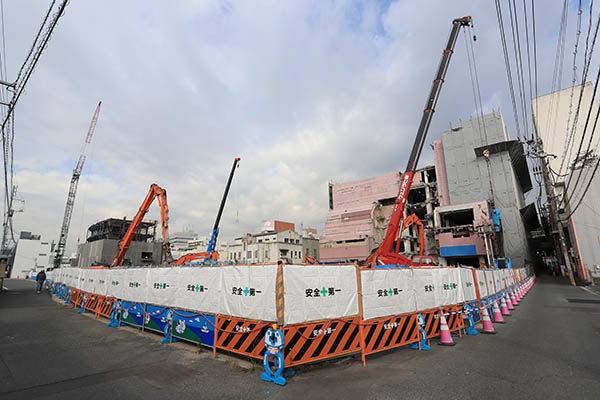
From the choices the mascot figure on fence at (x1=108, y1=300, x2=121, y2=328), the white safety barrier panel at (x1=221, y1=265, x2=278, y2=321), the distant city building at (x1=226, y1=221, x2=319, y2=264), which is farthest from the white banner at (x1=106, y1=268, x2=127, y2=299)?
the distant city building at (x1=226, y1=221, x2=319, y2=264)

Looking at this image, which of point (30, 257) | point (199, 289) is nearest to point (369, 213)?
point (199, 289)

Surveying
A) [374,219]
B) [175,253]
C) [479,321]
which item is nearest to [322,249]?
[374,219]

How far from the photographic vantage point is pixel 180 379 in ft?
18.6

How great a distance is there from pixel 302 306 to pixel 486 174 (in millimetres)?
62696

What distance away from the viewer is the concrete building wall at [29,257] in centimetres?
8775

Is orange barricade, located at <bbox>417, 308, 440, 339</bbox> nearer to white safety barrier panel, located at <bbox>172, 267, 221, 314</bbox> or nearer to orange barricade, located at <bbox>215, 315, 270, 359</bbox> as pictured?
orange barricade, located at <bbox>215, 315, 270, 359</bbox>

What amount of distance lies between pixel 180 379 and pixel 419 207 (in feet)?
227

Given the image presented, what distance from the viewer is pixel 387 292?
7.52 metres

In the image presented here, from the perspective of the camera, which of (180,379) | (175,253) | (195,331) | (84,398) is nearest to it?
(84,398)

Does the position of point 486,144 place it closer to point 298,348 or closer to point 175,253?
point 298,348

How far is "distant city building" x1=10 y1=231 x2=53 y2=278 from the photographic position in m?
87.6

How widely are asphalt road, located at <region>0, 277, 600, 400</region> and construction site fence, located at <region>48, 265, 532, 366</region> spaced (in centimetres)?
47

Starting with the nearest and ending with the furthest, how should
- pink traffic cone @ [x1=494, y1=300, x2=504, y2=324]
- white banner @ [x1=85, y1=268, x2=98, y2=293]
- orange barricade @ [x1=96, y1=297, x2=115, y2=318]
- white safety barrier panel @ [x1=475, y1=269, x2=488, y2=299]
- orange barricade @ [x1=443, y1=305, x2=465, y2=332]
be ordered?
orange barricade @ [x1=443, y1=305, x2=465, y2=332] < pink traffic cone @ [x1=494, y1=300, x2=504, y2=324] < orange barricade @ [x1=96, y1=297, x2=115, y2=318] < white safety barrier panel @ [x1=475, y1=269, x2=488, y2=299] < white banner @ [x1=85, y1=268, x2=98, y2=293]

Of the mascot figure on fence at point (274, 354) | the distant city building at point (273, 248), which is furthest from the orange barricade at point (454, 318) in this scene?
the distant city building at point (273, 248)
